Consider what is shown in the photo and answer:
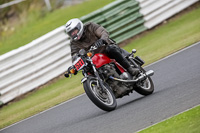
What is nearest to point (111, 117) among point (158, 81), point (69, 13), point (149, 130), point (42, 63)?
point (149, 130)

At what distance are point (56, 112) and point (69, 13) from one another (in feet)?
32.5

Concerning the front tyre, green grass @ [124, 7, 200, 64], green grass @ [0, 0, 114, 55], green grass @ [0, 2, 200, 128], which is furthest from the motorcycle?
green grass @ [0, 0, 114, 55]

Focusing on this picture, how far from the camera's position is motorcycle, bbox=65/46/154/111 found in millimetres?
7645

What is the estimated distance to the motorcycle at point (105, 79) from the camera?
7.64m

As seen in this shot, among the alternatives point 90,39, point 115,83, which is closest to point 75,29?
point 90,39

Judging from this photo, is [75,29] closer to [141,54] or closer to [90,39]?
[90,39]

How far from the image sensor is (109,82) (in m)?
8.12

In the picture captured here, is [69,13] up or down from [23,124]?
up

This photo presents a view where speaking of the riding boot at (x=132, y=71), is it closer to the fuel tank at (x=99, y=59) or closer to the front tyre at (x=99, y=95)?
the fuel tank at (x=99, y=59)

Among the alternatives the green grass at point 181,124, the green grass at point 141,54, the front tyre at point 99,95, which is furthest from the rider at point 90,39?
the green grass at point 141,54

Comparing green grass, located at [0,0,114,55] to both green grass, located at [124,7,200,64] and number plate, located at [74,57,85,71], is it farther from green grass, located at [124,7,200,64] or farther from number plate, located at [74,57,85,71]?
number plate, located at [74,57,85,71]

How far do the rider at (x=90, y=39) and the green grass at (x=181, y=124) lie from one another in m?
2.35

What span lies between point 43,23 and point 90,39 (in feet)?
35.7

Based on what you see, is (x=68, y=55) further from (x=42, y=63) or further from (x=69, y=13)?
(x=69, y=13)
